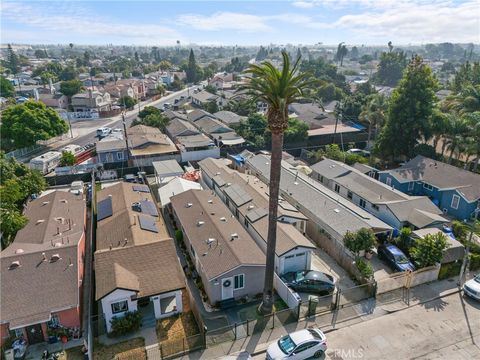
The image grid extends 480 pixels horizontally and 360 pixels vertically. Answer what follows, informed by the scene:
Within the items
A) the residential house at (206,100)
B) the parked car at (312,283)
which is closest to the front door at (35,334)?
the parked car at (312,283)

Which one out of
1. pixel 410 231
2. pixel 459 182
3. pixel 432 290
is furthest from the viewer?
pixel 459 182

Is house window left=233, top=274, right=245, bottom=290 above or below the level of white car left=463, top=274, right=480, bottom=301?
above

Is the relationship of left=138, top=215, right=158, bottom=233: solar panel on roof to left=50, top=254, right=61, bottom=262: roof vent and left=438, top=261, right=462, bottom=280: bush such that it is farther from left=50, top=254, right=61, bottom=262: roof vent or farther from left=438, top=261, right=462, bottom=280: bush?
left=438, top=261, right=462, bottom=280: bush

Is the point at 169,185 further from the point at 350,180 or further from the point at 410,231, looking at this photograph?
the point at 410,231

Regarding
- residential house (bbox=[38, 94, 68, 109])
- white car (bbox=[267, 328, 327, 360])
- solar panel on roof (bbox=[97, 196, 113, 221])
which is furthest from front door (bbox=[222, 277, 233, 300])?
residential house (bbox=[38, 94, 68, 109])

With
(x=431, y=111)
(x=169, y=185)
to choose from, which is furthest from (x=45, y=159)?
(x=431, y=111)

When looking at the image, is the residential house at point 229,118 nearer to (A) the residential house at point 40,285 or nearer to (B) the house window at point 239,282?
(A) the residential house at point 40,285
